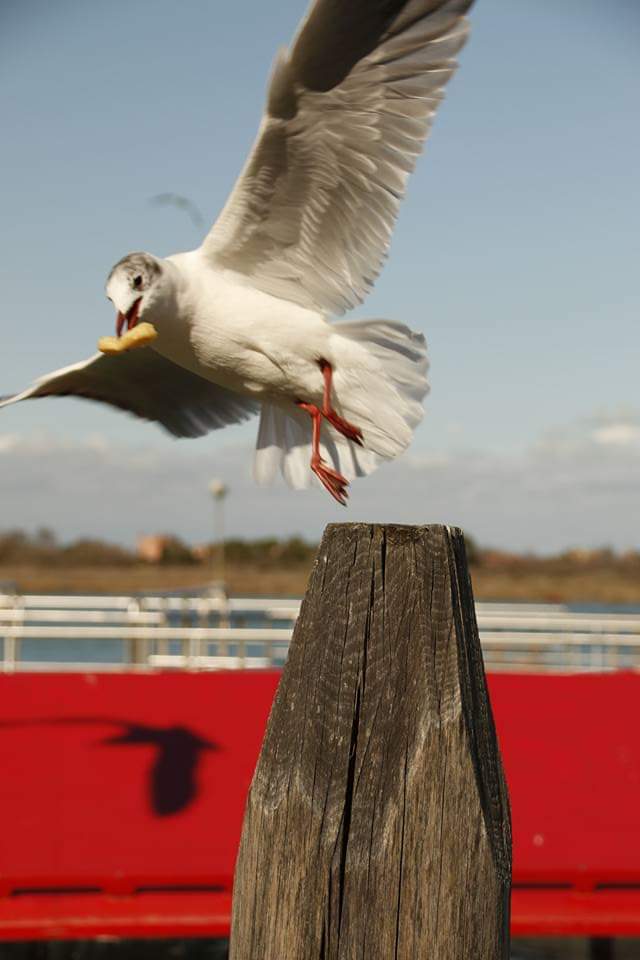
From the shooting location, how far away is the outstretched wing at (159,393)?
19.9 ft

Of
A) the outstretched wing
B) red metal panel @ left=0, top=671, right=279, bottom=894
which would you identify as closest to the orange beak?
the outstretched wing

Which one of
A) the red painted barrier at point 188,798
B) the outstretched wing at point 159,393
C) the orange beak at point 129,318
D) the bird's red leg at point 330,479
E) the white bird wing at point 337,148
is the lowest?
the red painted barrier at point 188,798

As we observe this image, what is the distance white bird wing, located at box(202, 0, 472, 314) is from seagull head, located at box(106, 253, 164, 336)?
0.67m

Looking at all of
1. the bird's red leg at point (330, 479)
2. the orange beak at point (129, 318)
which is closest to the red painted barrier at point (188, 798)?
the bird's red leg at point (330, 479)

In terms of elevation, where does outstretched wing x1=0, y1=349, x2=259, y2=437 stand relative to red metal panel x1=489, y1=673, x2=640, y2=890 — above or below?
above

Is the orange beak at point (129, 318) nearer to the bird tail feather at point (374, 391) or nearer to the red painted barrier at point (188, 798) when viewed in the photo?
the bird tail feather at point (374, 391)

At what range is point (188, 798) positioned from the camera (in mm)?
6477

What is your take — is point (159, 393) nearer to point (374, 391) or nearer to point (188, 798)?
point (374, 391)

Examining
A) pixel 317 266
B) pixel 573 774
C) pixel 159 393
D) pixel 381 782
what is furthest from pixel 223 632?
pixel 381 782

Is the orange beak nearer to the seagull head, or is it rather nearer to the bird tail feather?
the seagull head

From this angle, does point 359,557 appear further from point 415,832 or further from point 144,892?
point 144,892

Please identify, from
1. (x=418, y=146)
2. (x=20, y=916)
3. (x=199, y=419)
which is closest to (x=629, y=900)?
(x=20, y=916)

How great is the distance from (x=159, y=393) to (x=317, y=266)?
1316mm

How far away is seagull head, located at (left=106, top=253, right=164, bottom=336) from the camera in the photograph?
462 centimetres
